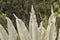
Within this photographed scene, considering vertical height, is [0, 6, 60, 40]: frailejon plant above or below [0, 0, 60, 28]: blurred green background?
above

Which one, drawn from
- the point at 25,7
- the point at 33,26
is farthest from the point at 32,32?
the point at 25,7

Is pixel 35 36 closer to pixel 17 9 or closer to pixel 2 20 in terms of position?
pixel 2 20

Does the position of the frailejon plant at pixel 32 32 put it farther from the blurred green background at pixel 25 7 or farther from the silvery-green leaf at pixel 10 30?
the blurred green background at pixel 25 7

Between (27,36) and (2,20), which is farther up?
(27,36)

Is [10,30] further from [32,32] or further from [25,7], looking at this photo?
[25,7]

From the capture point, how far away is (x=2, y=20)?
12.5 feet

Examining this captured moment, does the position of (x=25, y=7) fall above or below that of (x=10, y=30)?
below

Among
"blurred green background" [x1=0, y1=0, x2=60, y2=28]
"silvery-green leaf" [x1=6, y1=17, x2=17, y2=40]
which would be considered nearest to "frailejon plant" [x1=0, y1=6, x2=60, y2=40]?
"silvery-green leaf" [x1=6, y1=17, x2=17, y2=40]

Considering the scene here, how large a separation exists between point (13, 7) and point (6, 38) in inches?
115

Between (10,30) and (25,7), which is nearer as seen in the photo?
(10,30)

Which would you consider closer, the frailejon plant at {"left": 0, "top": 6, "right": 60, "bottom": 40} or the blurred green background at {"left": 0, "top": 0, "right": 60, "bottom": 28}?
the frailejon plant at {"left": 0, "top": 6, "right": 60, "bottom": 40}

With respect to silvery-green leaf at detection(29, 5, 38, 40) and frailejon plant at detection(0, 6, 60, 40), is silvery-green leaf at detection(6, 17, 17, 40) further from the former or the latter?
silvery-green leaf at detection(29, 5, 38, 40)

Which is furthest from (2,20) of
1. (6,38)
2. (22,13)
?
(6,38)

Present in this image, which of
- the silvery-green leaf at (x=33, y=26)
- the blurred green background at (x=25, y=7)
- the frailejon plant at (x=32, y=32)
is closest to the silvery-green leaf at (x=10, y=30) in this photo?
the frailejon plant at (x=32, y=32)
